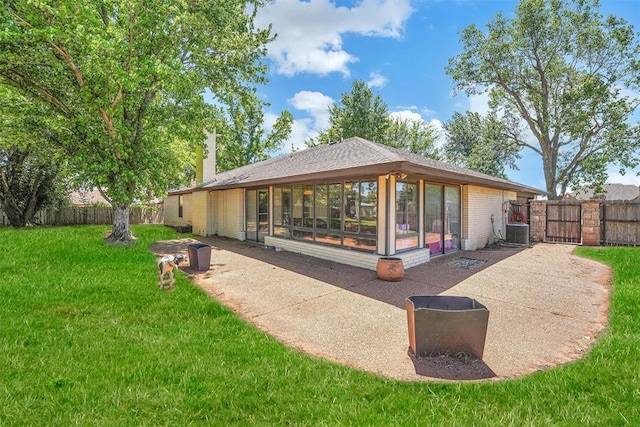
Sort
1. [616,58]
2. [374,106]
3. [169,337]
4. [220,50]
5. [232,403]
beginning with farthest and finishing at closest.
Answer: [374,106]
[616,58]
[220,50]
[169,337]
[232,403]

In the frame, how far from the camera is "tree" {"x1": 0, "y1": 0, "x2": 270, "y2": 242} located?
8578 mm

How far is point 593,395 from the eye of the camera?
9.14 feet

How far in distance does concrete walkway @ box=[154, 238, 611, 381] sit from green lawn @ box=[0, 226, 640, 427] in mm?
298

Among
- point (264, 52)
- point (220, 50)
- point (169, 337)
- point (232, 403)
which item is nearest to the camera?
point (232, 403)

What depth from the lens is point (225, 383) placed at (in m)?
2.95

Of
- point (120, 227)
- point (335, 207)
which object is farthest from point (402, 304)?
point (120, 227)

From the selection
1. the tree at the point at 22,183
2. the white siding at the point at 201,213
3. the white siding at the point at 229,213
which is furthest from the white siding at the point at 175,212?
the tree at the point at 22,183

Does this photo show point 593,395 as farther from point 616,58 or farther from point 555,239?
point 616,58

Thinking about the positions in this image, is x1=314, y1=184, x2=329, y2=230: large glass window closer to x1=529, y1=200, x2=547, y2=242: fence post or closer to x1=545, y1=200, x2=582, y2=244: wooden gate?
x1=529, y1=200, x2=547, y2=242: fence post

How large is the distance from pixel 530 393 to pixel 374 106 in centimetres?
2595

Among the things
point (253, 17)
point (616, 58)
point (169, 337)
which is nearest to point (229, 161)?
point (253, 17)

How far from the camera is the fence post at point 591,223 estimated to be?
1159 cm

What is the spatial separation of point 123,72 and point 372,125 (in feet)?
66.7

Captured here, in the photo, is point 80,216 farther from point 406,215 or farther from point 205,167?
point 406,215
